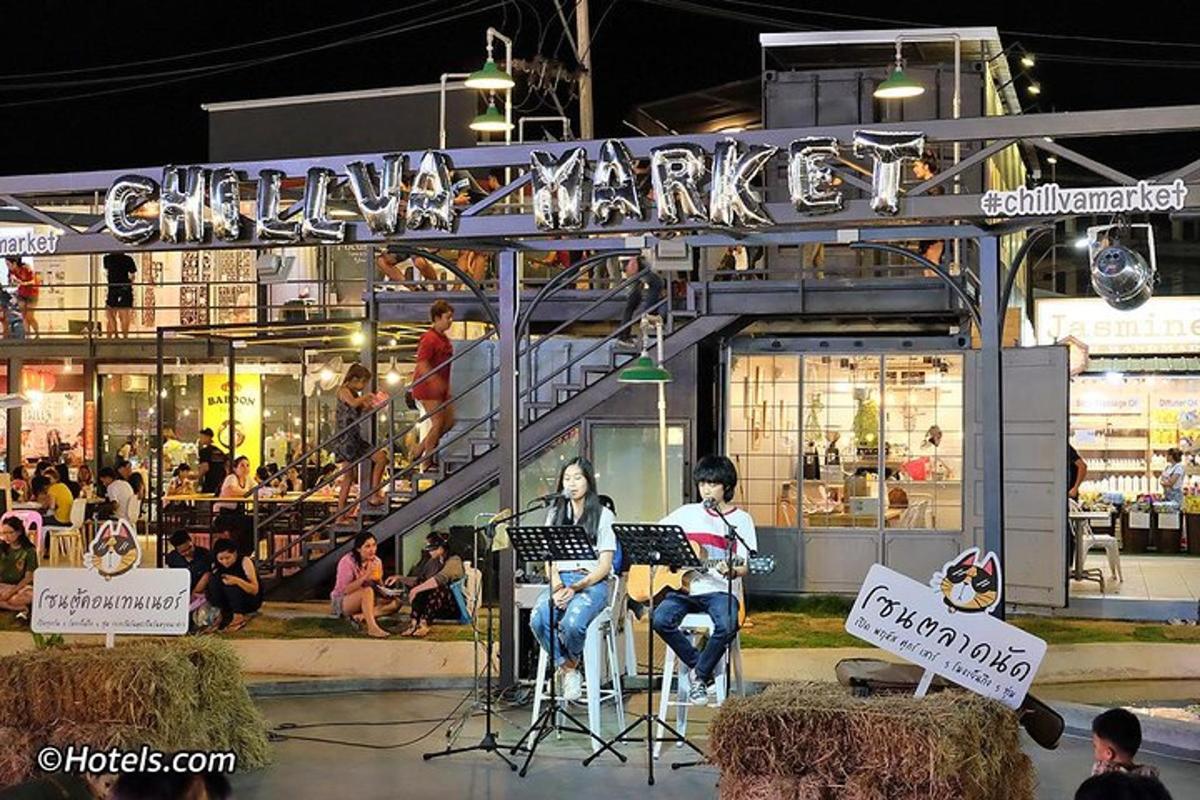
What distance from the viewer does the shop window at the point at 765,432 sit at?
55.7 feet

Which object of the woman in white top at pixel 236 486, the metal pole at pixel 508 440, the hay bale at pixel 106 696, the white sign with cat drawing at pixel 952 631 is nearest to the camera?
the white sign with cat drawing at pixel 952 631

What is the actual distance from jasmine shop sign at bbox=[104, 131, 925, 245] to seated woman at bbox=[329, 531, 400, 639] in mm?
4962

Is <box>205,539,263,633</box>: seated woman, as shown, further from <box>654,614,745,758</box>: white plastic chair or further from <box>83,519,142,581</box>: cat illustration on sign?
<box>654,614,745,758</box>: white plastic chair

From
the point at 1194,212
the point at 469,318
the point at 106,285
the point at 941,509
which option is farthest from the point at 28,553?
the point at 1194,212

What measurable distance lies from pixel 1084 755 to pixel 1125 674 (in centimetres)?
287

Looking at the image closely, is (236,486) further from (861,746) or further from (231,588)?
(861,746)

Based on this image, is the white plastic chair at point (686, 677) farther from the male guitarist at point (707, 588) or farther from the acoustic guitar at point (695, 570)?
the acoustic guitar at point (695, 570)

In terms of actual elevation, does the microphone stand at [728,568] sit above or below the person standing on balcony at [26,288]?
below

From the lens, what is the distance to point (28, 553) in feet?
55.7

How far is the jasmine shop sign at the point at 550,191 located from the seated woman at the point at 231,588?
4.88 metres

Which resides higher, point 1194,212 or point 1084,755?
point 1194,212

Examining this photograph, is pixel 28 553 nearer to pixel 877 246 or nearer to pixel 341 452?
pixel 341 452

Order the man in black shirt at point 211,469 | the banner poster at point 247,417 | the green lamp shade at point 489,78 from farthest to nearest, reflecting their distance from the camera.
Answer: the banner poster at point 247,417 → the man in black shirt at point 211,469 → the green lamp shade at point 489,78

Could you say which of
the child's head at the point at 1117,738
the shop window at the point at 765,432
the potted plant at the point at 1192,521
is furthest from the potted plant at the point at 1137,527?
the child's head at the point at 1117,738
